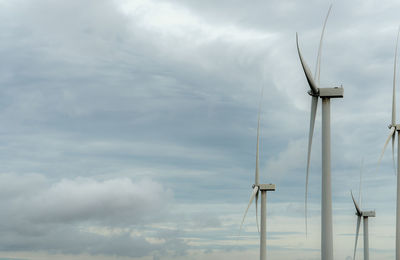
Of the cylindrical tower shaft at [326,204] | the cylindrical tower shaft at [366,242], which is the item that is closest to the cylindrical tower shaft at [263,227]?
the cylindrical tower shaft at [366,242]

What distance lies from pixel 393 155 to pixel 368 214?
164 feet

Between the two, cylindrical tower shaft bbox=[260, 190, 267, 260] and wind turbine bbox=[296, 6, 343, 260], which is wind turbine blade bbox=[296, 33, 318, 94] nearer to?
wind turbine bbox=[296, 6, 343, 260]

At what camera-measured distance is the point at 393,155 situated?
266ft

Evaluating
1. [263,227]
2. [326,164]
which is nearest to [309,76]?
[326,164]

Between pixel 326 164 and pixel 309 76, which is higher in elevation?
pixel 309 76

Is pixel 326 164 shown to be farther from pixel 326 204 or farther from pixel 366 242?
pixel 366 242

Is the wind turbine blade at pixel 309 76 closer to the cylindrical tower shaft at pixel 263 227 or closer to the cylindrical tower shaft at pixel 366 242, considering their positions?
the cylindrical tower shaft at pixel 263 227

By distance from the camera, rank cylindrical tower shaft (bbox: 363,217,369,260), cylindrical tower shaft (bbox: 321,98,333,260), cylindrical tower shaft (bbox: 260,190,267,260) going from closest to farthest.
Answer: cylindrical tower shaft (bbox: 321,98,333,260)
cylindrical tower shaft (bbox: 260,190,267,260)
cylindrical tower shaft (bbox: 363,217,369,260)

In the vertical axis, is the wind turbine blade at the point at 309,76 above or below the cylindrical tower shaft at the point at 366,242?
above

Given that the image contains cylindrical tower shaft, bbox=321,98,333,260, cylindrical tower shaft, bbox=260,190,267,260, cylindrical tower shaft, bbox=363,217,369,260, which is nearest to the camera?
cylindrical tower shaft, bbox=321,98,333,260

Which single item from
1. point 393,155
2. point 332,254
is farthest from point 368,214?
point 332,254

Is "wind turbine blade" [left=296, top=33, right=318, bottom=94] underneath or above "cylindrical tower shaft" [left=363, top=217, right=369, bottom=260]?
above

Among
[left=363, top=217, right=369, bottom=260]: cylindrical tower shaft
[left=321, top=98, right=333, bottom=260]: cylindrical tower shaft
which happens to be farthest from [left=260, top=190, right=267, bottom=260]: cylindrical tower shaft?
[left=321, top=98, right=333, bottom=260]: cylindrical tower shaft

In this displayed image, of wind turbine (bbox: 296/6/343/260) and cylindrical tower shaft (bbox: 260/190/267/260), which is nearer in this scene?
wind turbine (bbox: 296/6/343/260)
